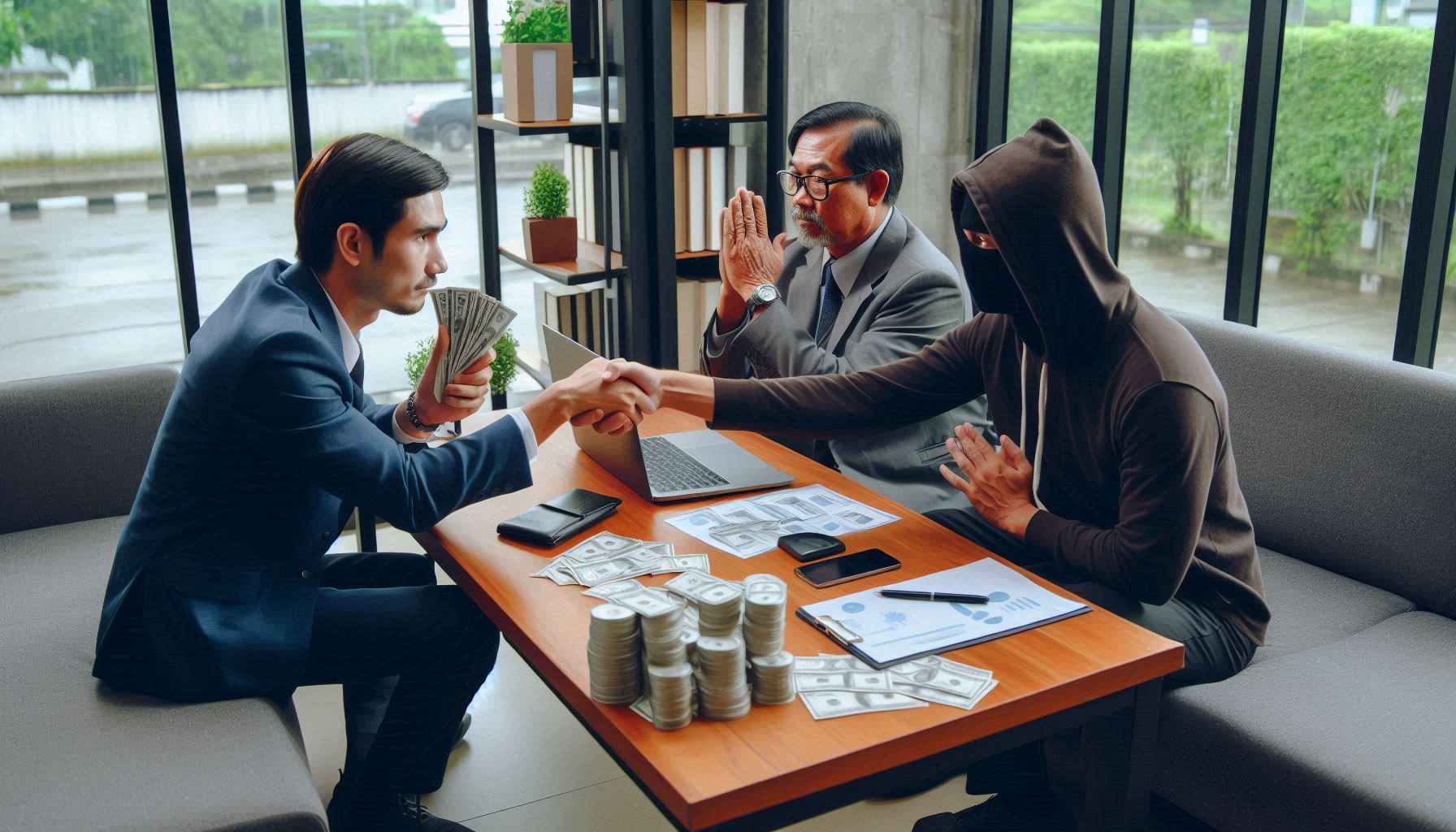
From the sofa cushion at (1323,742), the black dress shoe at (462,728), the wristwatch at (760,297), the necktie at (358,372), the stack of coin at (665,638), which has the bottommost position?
the black dress shoe at (462,728)

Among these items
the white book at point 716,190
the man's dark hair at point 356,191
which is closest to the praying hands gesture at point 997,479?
the man's dark hair at point 356,191

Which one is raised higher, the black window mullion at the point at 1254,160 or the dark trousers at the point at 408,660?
the black window mullion at the point at 1254,160

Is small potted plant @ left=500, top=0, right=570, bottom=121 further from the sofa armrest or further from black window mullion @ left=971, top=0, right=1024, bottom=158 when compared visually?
black window mullion @ left=971, top=0, right=1024, bottom=158

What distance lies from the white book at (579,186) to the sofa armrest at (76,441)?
1311 mm

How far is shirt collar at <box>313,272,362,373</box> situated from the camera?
2.06 meters

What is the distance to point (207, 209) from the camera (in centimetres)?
362

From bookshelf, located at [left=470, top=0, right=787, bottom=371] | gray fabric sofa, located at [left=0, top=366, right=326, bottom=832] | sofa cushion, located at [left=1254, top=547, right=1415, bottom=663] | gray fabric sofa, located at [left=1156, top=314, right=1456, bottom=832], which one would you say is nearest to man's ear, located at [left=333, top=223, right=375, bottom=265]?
gray fabric sofa, located at [left=0, top=366, right=326, bottom=832]

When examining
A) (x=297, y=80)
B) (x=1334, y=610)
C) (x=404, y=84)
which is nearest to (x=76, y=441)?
(x=297, y=80)

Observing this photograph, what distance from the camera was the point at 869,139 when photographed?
9.35 feet

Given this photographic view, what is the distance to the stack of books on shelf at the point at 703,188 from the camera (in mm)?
3770

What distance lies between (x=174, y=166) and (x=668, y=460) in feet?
6.43

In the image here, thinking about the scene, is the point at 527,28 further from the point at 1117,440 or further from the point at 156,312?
the point at 1117,440

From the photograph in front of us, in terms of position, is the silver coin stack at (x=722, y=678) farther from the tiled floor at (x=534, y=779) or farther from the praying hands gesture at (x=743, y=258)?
the praying hands gesture at (x=743, y=258)

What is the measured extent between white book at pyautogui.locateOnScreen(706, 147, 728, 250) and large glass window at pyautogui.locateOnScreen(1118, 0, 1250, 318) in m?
1.29
